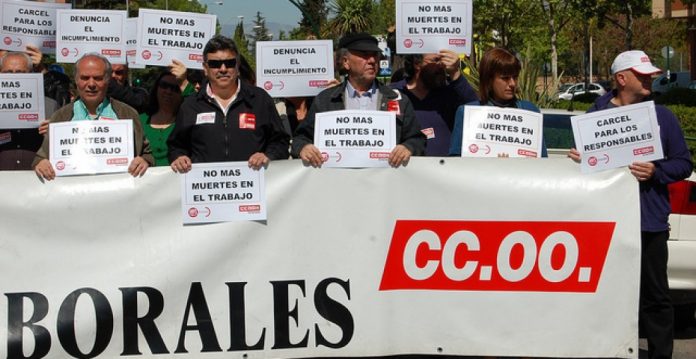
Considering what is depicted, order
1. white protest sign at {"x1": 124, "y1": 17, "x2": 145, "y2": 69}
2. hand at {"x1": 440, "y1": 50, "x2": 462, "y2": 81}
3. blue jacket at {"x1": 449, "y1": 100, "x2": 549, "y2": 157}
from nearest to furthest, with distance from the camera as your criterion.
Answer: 1. blue jacket at {"x1": 449, "y1": 100, "x2": 549, "y2": 157}
2. hand at {"x1": 440, "y1": 50, "x2": 462, "y2": 81}
3. white protest sign at {"x1": 124, "y1": 17, "x2": 145, "y2": 69}

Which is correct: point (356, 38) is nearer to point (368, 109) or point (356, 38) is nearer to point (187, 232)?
point (368, 109)

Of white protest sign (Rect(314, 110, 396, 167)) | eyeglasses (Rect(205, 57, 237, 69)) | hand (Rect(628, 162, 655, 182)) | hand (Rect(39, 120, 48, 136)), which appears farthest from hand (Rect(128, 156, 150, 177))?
hand (Rect(628, 162, 655, 182))

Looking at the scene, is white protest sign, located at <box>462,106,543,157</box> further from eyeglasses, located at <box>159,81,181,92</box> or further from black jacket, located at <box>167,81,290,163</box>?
eyeglasses, located at <box>159,81,181,92</box>

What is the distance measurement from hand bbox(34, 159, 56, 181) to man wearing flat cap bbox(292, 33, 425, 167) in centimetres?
136

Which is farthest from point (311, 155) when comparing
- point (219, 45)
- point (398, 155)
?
point (219, 45)

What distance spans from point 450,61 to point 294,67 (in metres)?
1.13

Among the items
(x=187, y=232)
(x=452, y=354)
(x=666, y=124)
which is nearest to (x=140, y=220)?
(x=187, y=232)

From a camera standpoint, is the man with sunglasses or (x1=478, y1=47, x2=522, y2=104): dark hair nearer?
the man with sunglasses

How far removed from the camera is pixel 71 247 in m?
5.84

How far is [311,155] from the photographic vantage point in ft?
19.1

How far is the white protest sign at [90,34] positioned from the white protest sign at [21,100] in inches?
29.5

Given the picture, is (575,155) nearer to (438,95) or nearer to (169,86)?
(438,95)

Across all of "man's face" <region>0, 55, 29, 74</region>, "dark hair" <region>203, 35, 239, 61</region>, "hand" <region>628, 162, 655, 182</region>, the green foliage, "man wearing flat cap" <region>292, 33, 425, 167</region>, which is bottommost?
"hand" <region>628, 162, 655, 182</region>

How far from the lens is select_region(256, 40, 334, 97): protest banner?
7.22 meters
